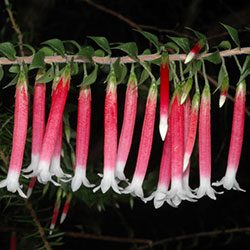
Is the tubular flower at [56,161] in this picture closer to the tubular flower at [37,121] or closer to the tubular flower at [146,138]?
the tubular flower at [37,121]

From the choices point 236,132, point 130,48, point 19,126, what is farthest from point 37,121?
point 236,132

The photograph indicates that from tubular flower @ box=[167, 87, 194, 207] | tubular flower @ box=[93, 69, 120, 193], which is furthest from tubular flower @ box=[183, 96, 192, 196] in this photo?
tubular flower @ box=[93, 69, 120, 193]

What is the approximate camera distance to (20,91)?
107 cm

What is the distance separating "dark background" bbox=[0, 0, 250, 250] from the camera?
1.74 m

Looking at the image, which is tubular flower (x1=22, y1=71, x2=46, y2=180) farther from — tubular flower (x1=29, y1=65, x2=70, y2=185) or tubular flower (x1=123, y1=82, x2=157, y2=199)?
tubular flower (x1=123, y1=82, x2=157, y2=199)

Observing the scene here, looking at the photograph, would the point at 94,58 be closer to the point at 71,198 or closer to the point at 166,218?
the point at 71,198

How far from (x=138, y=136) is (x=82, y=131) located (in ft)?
2.93

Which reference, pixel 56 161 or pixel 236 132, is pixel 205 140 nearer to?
pixel 236 132

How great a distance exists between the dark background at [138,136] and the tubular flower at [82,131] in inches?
14.4

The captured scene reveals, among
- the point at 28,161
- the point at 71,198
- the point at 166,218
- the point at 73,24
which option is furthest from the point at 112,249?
the point at 73,24

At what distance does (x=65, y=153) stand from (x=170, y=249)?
2.61 feet

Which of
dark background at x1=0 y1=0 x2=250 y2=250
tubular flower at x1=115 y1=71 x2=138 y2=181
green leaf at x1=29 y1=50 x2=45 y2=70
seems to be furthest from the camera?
dark background at x1=0 y1=0 x2=250 y2=250

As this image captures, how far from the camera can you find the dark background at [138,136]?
5.71 feet

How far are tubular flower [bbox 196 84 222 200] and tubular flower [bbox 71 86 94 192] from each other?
26 cm
